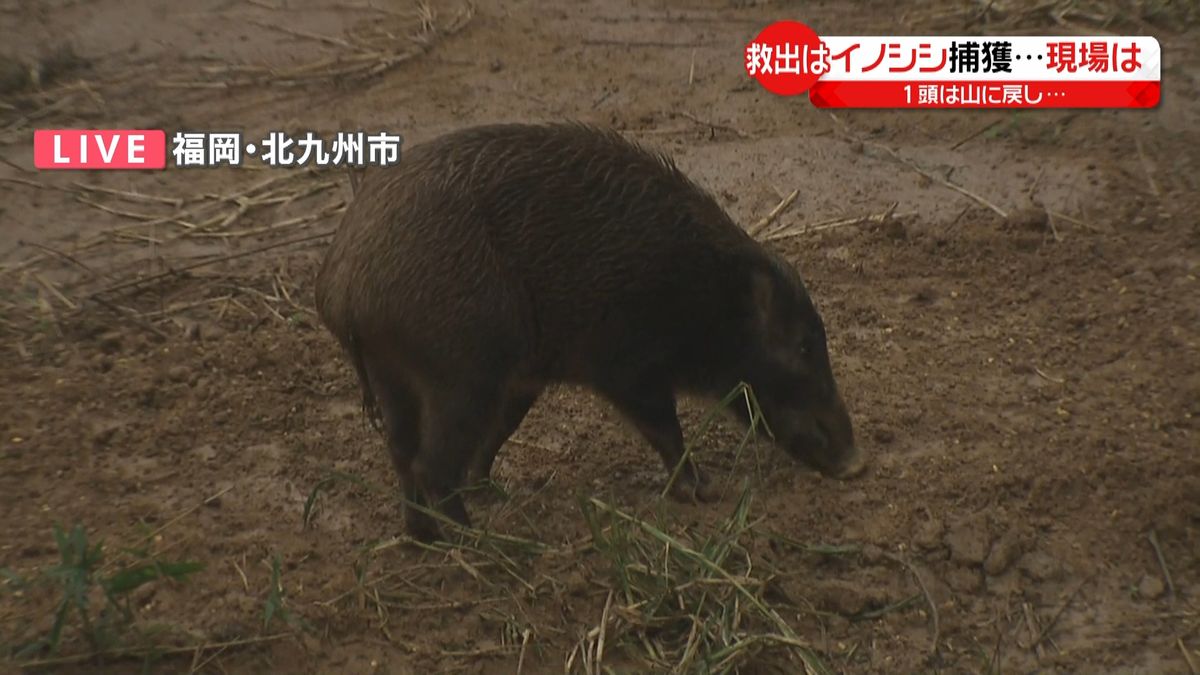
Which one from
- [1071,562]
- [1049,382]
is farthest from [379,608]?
[1049,382]

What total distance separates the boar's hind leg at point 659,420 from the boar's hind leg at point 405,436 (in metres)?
0.64

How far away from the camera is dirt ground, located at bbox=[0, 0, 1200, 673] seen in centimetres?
386

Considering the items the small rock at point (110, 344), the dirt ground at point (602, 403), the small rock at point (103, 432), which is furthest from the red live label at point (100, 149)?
the small rock at point (103, 432)

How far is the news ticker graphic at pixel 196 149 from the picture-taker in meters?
6.93

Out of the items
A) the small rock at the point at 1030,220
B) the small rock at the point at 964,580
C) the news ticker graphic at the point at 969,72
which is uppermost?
the news ticker graphic at the point at 969,72

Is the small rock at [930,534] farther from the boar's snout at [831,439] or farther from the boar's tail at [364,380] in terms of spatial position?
the boar's tail at [364,380]

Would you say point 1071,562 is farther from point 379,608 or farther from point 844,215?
point 844,215

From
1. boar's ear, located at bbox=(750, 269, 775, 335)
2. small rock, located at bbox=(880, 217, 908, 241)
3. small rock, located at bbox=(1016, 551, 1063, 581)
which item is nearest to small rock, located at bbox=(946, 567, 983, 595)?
small rock, located at bbox=(1016, 551, 1063, 581)

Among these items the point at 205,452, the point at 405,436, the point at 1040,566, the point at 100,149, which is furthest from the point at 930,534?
the point at 100,149

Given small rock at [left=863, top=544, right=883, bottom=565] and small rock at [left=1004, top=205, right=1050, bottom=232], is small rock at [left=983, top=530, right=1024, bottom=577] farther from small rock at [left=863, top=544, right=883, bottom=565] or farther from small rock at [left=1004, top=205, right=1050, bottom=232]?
small rock at [left=1004, top=205, right=1050, bottom=232]

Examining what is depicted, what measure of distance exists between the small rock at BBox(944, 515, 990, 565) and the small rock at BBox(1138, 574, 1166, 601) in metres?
0.44

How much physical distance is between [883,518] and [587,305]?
114 centimetres

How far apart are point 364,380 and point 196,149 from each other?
3.37 metres

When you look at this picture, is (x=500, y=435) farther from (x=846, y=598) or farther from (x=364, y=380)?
(x=846, y=598)
